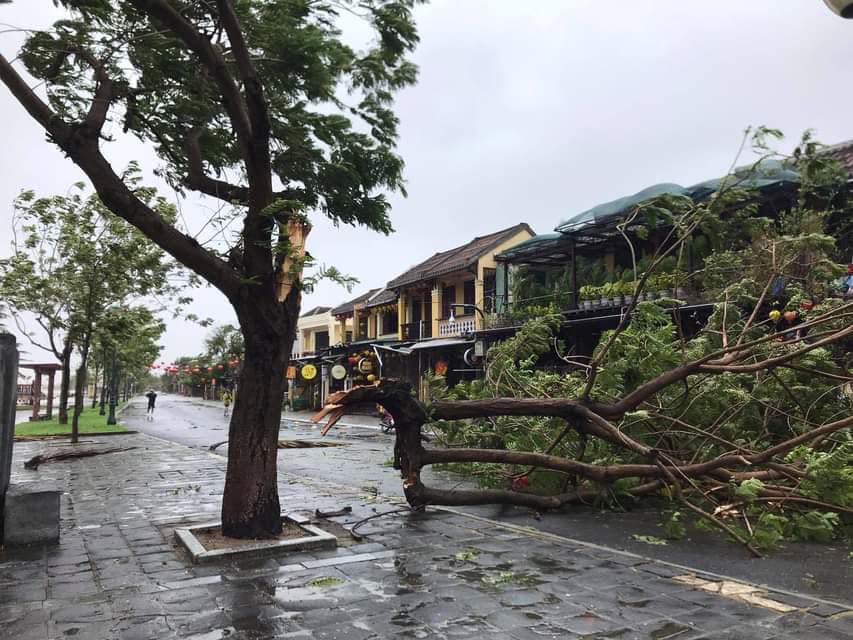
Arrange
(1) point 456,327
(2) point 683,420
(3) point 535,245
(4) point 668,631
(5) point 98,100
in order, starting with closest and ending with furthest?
1. (4) point 668,631
2. (5) point 98,100
3. (2) point 683,420
4. (3) point 535,245
5. (1) point 456,327

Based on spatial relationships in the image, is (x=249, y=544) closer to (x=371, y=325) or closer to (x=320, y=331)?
(x=371, y=325)

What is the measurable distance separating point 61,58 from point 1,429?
389 cm

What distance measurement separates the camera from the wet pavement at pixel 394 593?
4238 mm

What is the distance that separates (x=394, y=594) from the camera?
4941 millimetres

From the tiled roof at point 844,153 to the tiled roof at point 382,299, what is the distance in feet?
74.1

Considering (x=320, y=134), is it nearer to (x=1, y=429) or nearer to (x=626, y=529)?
(x=1, y=429)

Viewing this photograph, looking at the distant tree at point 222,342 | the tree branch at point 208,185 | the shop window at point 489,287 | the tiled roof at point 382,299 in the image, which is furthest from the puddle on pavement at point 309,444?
the distant tree at point 222,342

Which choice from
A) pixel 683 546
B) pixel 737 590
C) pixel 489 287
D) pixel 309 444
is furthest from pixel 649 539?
pixel 489 287

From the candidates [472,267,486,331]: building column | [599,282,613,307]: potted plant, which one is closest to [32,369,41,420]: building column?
[472,267,486,331]: building column

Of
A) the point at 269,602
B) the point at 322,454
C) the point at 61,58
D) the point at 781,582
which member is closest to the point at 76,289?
the point at 322,454

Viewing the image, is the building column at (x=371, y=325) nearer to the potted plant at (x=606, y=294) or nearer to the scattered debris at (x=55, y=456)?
the potted plant at (x=606, y=294)

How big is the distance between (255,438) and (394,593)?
220cm

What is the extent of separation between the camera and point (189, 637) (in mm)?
4082

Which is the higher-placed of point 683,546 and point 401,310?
point 401,310
